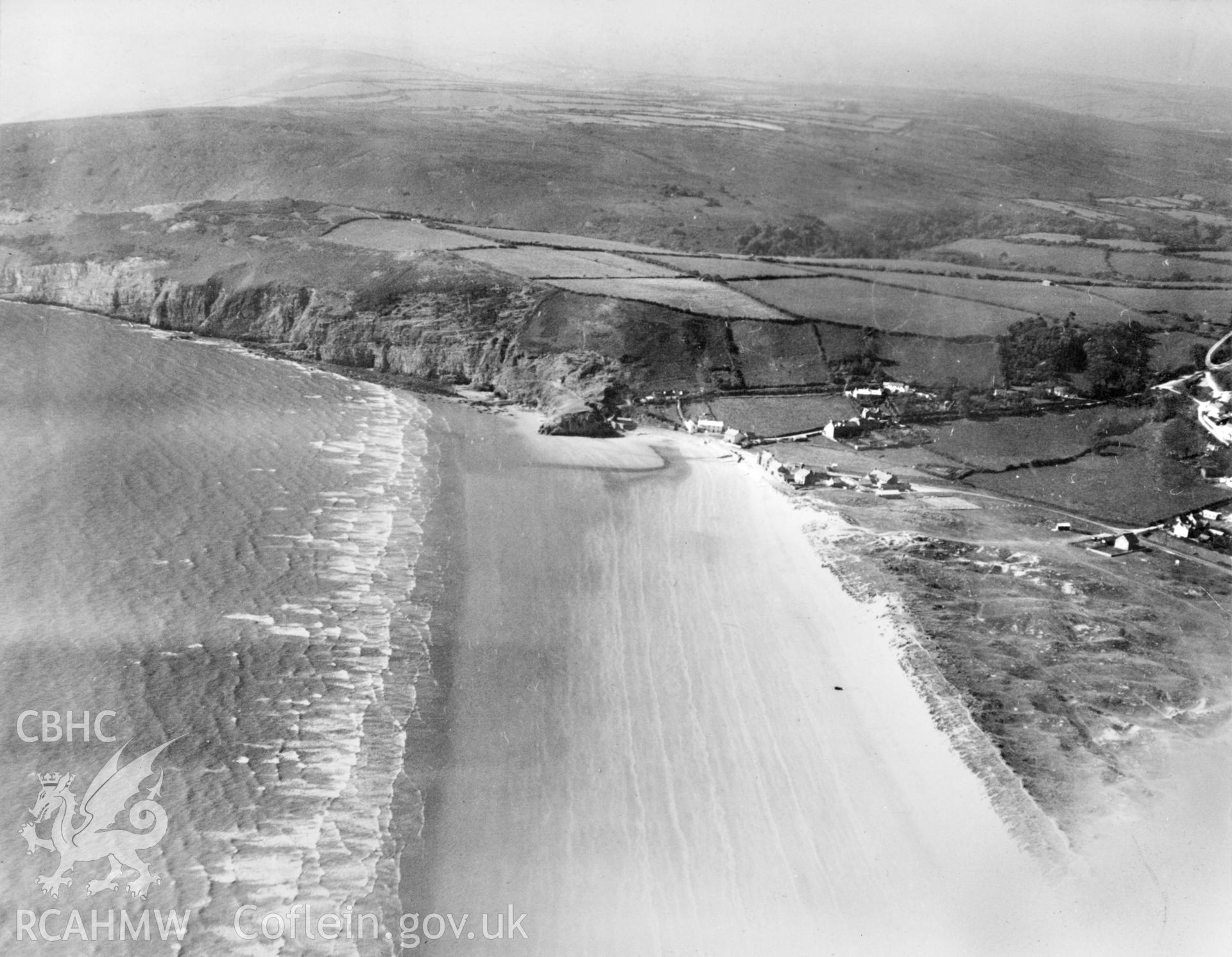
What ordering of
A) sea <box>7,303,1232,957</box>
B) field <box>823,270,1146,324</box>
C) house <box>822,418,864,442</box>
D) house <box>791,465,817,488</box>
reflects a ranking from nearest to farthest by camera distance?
sea <box>7,303,1232,957</box>
house <box>791,465,817,488</box>
house <box>822,418,864,442</box>
field <box>823,270,1146,324</box>

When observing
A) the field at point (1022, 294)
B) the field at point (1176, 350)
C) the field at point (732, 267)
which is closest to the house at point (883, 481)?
the field at point (1022, 294)

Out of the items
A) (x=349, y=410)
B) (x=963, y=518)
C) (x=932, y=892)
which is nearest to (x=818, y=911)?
(x=932, y=892)

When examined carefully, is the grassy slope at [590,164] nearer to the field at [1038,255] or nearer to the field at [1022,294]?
the field at [1038,255]

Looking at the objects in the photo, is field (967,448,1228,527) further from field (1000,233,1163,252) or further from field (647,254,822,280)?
field (1000,233,1163,252)

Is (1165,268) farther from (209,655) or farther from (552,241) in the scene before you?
(209,655)

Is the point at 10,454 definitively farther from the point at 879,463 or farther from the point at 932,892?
the point at 879,463

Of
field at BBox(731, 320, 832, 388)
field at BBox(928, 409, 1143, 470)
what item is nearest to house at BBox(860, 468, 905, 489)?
field at BBox(928, 409, 1143, 470)

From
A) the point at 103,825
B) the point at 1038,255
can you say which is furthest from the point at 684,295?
the point at 103,825
